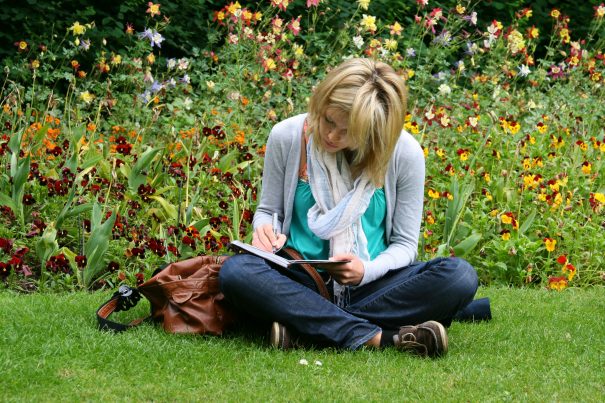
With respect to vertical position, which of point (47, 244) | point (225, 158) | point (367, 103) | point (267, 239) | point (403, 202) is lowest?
point (47, 244)

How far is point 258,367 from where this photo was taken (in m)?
3.46

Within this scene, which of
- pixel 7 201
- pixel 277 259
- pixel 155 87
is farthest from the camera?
pixel 155 87

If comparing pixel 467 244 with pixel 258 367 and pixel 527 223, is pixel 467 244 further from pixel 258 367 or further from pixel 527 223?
pixel 258 367

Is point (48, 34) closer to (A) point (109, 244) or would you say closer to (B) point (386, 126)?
(A) point (109, 244)

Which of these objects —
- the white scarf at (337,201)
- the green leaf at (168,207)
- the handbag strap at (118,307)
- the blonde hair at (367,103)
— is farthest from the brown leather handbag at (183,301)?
the green leaf at (168,207)

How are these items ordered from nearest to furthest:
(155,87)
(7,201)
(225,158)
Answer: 1. (7,201)
2. (225,158)
3. (155,87)

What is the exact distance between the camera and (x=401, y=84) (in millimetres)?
3691

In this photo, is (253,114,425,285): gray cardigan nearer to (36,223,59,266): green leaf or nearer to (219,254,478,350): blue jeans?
(219,254,478,350): blue jeans

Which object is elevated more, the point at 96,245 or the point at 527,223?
the point at 527,223

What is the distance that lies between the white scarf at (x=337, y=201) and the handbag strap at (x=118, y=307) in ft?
2.41

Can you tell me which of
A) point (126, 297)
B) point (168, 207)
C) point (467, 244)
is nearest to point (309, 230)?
point (126, 297)

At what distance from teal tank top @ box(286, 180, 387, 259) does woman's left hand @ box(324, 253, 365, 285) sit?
198mm

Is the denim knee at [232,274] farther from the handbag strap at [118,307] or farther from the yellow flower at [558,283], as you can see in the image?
the yellow flower at [558,283]

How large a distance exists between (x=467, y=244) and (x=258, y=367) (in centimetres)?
191
